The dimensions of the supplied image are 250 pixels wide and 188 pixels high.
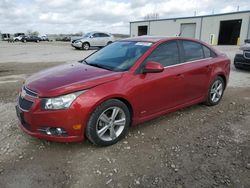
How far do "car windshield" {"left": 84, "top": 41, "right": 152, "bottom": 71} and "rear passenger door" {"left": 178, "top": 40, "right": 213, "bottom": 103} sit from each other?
0.83m

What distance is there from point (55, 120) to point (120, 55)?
1.67 metres

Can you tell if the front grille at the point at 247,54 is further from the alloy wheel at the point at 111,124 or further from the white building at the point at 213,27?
the white building at the point at 213,27

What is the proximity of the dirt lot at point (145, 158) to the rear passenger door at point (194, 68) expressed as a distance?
1.74ft

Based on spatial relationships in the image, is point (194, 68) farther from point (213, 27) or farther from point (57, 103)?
point (213, 27)

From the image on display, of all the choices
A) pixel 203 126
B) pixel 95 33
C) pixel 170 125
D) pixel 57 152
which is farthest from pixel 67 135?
pixel 95 33

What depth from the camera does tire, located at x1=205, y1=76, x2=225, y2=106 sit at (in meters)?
5.07

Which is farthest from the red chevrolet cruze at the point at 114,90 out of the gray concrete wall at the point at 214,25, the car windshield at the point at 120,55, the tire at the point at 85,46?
the gray concrete wall at the point at 214,25

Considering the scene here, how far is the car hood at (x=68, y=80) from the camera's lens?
3.04 m

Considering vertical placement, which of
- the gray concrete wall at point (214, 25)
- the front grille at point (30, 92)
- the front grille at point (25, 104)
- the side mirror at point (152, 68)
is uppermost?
the gray concrete wall at point (214, 25)

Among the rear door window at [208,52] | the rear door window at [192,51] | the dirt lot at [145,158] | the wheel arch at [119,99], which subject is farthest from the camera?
the rear door window at [208,52]

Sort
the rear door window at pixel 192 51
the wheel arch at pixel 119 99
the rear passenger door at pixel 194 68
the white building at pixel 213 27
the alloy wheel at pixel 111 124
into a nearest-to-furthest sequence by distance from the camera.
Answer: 1. the wheel arch at pixel 119 99
2. the alloy wheel at pixel 111 124
3. the rear passenger door at pixel 194 68
4. the rear door window at pixel 192 51
5. the white building at pixel 213 27

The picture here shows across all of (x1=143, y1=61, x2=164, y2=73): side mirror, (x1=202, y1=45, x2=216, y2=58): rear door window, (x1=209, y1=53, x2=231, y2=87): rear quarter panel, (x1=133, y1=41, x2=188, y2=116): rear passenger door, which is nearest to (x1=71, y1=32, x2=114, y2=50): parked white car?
(x1=209, y1=53, x2=231, y2=87): rear quarter panel

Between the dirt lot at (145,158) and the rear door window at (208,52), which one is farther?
the rear door window at (208,52)

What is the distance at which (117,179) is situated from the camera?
110 inches
